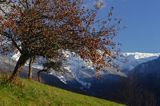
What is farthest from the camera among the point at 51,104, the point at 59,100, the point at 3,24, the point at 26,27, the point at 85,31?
the point at 59,100

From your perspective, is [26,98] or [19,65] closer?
[26,98]

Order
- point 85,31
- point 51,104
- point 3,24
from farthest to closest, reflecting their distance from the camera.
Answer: point 51,104, point 85,31, point 3,24

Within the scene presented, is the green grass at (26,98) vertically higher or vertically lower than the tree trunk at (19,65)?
lower

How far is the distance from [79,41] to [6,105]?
6811 millimetres

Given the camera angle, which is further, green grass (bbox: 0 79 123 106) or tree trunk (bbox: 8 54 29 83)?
tree trunk (bbox: 8 54 29 83)

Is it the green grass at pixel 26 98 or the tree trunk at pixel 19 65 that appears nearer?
the green grass at pixel 26 98

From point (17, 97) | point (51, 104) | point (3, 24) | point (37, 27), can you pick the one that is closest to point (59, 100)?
point (51, 104)

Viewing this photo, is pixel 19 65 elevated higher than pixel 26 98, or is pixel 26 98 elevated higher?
pixel 19 65

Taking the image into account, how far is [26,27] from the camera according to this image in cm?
3042

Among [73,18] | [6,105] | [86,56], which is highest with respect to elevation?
[73,18]

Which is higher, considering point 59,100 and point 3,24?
point 3,24

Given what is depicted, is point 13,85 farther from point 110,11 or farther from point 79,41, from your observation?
point 110,11

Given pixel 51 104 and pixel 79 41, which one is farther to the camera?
pixel 51 104

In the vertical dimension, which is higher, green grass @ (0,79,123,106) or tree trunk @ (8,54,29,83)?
tree trunk @ (8,54,29,83)
